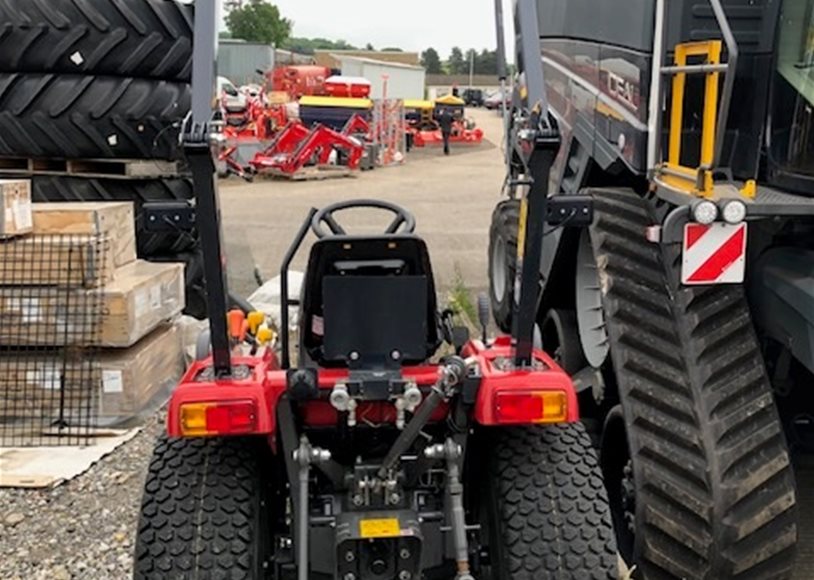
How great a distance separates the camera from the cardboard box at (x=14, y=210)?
4816 millimetres

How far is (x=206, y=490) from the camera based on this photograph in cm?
279

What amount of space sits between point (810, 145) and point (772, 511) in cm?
119

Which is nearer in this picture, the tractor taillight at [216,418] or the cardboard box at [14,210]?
the tractor taillight at [216,418]

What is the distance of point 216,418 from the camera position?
262cm

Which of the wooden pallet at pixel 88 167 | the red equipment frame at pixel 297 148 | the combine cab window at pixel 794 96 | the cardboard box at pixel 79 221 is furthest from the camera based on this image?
the red equipment frame at pixel 297 148

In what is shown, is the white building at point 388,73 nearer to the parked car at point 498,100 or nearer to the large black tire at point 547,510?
the parked car at point 498,100

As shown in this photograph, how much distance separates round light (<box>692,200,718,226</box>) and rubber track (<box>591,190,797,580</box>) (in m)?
0.41

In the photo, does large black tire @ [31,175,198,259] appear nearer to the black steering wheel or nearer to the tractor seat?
the black steering wheel

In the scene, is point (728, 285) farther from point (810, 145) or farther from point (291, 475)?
point (291, 475)

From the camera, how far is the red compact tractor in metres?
2.64

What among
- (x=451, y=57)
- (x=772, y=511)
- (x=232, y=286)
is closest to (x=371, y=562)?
(x=772, y=511)

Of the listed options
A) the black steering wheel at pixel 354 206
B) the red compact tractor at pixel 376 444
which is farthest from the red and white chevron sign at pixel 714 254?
the black steering wheel at pixel 354 206

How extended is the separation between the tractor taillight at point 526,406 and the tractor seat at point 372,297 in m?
0.30

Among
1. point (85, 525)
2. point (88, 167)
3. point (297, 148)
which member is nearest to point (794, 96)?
point (85, 525)
